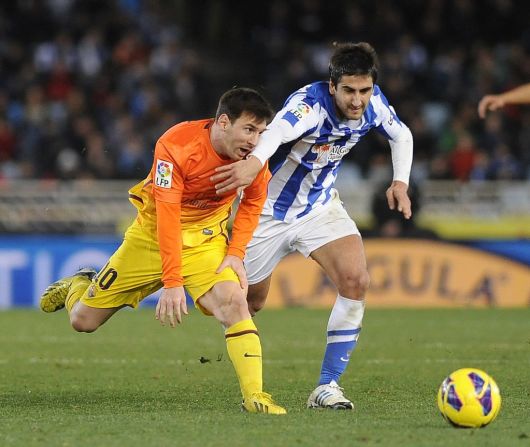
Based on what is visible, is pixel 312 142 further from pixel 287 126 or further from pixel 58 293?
pixel 58 293

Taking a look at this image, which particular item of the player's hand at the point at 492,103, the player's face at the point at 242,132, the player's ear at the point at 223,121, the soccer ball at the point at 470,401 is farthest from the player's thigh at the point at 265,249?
the soccer ball at the point at 470,401

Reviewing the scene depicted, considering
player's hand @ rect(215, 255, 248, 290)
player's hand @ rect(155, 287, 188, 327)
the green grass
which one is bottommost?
the green grass

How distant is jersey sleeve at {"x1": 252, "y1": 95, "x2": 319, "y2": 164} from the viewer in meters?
6.75

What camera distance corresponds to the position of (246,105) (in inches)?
260

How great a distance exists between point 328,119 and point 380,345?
14.0 ft

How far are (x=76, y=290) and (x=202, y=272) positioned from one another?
135cm

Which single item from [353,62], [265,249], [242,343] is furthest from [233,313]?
[353,62]

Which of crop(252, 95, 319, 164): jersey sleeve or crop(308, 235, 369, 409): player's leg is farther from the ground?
crop(252, 95, 319, 164): jersey sleeve

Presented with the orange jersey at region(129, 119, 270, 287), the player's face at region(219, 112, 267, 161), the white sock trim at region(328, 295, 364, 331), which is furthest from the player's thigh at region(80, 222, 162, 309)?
the white sock trim at region(328, 295, 364, 331)

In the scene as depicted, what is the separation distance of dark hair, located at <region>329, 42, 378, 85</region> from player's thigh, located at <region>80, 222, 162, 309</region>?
153 centimetres

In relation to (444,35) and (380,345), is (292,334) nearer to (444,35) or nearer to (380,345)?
(380,345)

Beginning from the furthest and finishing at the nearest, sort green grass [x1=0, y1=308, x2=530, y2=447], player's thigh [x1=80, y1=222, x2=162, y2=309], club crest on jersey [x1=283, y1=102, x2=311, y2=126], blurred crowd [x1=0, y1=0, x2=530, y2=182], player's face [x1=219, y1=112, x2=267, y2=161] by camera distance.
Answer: blurred crowd [x1=0, y1=0, x2=530, y2=182], player's thigh [x1=80, y1=222, x2=162, y2=309], club crest on jersey [x1=283, y1=102, x2=311, y2=126], player's face [x1=219, y1=112, x2=267, y2=161], green grass [x1=0, y1=308, x2=530, y2=447]

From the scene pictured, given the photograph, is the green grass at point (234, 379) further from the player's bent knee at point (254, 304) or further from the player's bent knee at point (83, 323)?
the player's bent knee at point (254, 304)

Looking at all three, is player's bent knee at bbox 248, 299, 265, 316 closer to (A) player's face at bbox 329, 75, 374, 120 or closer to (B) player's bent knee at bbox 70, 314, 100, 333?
(B) player's bent knee at bbox 70, 314, 100, 333
